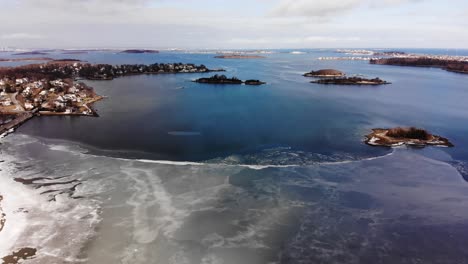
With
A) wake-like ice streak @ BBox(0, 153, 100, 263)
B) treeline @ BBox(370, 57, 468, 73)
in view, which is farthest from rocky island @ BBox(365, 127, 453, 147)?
treeline @ BBox(370, 57, 468, 73)

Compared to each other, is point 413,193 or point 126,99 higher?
point 126,99

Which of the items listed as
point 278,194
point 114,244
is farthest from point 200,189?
point 114,244

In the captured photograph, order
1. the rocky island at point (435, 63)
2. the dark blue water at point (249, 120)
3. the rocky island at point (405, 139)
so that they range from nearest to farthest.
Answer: the dark blue water at point (249, 120), the rocky island at point (405, 139), the rocky island at point (435, 63)

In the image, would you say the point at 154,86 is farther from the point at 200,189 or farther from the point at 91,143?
the point at 200,189

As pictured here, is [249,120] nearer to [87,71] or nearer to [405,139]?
[405,139]

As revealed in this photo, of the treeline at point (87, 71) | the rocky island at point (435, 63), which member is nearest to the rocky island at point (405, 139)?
the treeline at point (87, 71)

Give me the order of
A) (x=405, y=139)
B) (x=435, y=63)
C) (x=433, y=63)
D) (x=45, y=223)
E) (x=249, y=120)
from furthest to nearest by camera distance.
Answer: (x=433, y=63), (x=435, y=63), (x=249, y=120), (x=405, y=139), (x=45, y=223)

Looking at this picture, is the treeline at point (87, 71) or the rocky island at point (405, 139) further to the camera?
the treeline at point (87, 71)

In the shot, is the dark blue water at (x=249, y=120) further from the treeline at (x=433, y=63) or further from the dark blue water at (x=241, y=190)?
the treeline at (x=433, y=63)

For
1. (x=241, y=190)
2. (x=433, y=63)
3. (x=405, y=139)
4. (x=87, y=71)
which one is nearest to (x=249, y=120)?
(x=405, y=139)
